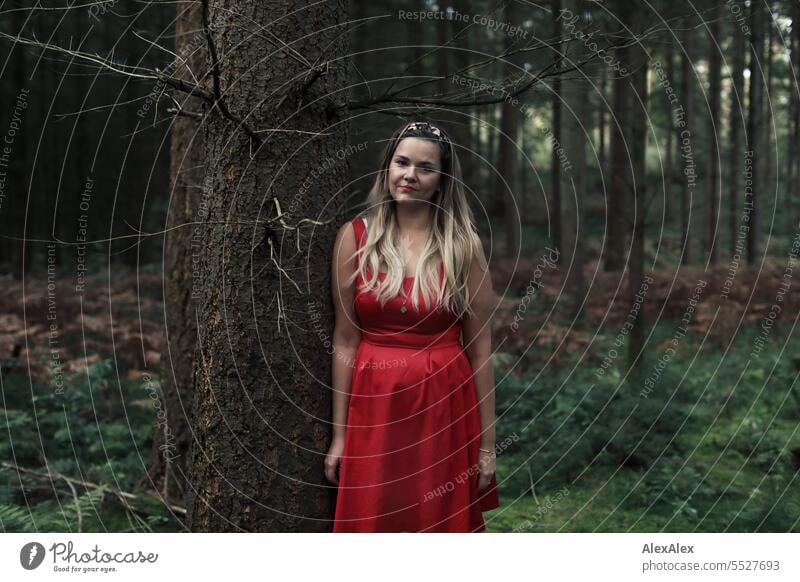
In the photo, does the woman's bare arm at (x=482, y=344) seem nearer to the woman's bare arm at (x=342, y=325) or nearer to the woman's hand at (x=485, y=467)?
the woman's hand at (x=485, y=467)

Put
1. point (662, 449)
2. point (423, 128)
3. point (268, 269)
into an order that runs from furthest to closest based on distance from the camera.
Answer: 1. point (662, 449)
2. point (423, 128)
3. point (268, 269)

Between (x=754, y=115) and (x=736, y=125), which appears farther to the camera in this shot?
(x=736, y=125)

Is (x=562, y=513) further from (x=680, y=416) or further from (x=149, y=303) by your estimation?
(x=149, y=303)

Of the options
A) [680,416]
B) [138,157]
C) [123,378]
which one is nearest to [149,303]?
[123,378]

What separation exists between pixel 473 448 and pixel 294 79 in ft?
5.89

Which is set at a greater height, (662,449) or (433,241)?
(433,241)

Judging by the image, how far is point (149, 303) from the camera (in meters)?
13.0

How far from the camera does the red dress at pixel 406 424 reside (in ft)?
10.7

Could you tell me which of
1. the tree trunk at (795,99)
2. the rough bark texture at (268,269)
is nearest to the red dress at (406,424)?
the rough bark texture at (268,269)

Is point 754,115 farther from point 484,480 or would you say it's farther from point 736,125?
point 484,480

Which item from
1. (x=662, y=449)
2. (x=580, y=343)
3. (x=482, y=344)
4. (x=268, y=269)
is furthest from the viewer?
(x=580, y=343)

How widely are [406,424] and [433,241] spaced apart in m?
0.82

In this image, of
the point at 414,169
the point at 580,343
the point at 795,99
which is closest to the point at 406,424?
the point at 414,169

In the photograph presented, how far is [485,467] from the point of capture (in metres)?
3.42
